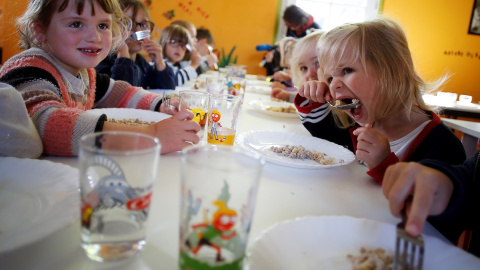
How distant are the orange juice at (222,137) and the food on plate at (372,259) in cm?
49

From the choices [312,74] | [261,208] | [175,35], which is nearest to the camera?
[261,208]

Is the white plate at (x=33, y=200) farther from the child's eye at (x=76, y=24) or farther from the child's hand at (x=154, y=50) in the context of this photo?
the child's hand at (x=154, y=50)

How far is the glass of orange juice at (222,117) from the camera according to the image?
877 millimetres

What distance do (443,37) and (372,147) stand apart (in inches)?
201

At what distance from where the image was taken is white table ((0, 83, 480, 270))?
0.38 m

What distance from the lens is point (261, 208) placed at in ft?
1.84

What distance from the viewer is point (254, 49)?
5.06m

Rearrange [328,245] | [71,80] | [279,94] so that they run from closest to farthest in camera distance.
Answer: [328,245] < [71,80] < [279,94]

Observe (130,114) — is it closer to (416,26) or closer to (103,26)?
(103,26)

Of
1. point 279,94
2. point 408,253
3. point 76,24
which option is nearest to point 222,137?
point 408,253

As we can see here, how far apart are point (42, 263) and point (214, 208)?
8.1 inches

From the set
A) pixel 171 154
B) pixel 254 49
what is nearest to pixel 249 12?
pixel 254 49

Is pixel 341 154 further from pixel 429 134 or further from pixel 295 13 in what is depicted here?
pixel 295 13

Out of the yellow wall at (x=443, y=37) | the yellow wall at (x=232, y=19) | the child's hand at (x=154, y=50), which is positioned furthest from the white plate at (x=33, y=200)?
the yellow wall at (x=443, y=37)
